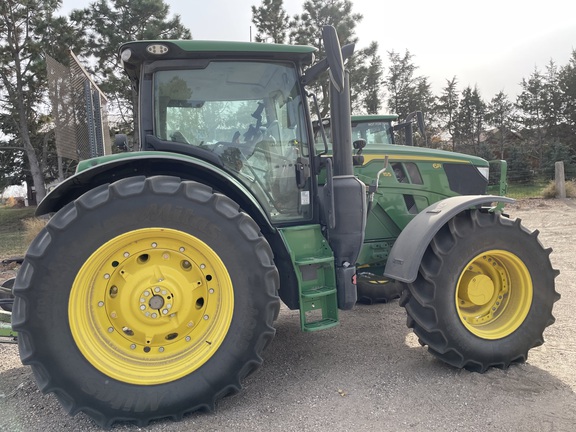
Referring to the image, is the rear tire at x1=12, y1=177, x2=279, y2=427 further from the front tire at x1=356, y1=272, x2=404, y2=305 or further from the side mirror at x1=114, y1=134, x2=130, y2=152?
the front tire at x1=356, y1=272, x2=404, y2=305

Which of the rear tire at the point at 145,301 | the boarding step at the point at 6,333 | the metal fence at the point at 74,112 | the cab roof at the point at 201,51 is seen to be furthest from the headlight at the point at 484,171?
the boarding step at the point at 6,333

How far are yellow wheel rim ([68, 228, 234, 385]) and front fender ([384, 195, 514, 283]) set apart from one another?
1271 mm

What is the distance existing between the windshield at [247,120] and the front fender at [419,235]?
→ 76 cm

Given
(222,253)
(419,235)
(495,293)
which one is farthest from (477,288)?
(222,253)

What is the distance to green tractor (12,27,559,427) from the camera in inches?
99.2

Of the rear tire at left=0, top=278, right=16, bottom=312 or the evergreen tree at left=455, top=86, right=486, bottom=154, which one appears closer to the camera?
the rear tire at left=0, top=278, right=16, bottom=312

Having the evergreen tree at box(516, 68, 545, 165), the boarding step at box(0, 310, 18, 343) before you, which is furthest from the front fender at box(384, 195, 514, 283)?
the evergreen tree at box(516, 68, 545, 165)

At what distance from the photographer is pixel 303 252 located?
10.7 feet

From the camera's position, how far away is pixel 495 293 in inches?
139

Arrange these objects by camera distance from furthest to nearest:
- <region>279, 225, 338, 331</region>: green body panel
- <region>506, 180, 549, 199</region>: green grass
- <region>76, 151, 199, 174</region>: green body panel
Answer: <region>506, 180, 549, 199</region>: green grass → <region>279, 225, 338, 331</region>: green body panel → <region>76, 151, 199, 174</region>: green body panel

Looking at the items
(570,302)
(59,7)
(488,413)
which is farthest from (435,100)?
(488,413)

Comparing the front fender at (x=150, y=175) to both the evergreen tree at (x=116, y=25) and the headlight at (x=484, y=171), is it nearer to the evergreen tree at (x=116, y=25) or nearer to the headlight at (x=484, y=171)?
the headlight at (x=484, y=171)

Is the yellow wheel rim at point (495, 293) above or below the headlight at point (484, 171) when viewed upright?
below

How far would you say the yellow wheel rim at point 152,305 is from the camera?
260 centimetres
